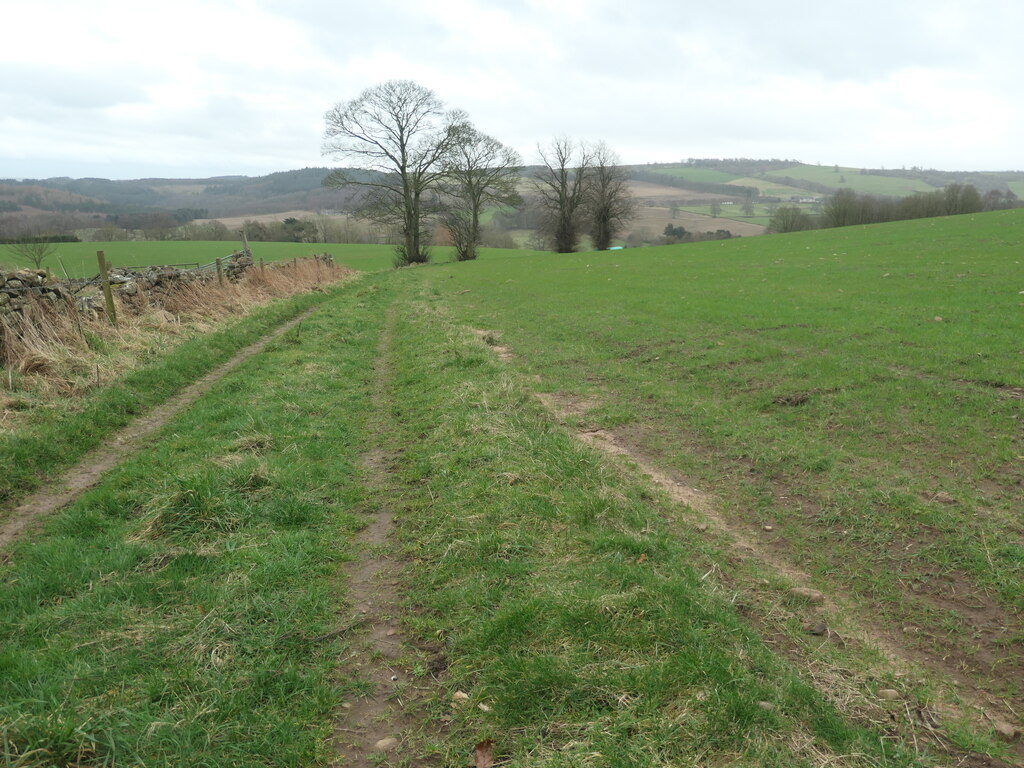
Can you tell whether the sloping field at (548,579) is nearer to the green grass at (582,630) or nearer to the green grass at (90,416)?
the green grass at (582,630)

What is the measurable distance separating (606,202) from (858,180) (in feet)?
294

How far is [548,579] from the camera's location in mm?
4188

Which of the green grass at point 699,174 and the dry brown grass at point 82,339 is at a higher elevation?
the green grass at point 699,174

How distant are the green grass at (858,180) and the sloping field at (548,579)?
105 meters

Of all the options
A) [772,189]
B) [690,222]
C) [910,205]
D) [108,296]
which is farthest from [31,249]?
[772,189]

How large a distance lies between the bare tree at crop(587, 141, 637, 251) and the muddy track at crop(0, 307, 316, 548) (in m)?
59.4

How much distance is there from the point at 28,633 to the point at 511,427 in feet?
15.7

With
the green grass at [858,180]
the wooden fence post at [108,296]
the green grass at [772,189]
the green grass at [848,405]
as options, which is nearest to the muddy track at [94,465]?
the wooden fence post at [108,296]

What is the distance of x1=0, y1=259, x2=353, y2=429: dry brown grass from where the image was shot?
887cm

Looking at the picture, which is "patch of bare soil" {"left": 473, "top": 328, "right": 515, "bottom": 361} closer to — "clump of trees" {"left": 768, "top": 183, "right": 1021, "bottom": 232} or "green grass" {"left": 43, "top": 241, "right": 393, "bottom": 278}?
"green grass" {"left": 43, "top": 241, "right": 393, "bottom": 278}

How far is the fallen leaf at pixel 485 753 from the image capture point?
2.86 meters

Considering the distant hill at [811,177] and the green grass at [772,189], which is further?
the green grass at [772,189]

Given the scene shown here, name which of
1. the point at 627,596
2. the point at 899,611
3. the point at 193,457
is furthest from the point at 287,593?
the point at 899,611

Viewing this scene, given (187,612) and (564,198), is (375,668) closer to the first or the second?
(187,612)
